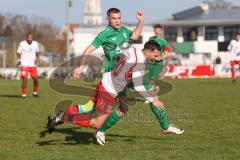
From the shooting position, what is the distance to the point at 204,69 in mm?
46469

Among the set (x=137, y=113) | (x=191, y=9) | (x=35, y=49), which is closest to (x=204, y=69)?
(x=35, y=49)

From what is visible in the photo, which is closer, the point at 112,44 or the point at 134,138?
the point at 112,44

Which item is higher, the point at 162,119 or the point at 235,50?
the point at 235,50

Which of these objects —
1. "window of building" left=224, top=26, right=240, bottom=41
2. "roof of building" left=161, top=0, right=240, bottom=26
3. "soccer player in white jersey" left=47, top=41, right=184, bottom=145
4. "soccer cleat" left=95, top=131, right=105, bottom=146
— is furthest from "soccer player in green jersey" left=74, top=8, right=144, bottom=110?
"window of building" left=224, top=26, right=240, bottom=41

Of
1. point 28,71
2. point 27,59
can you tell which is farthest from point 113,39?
point 28,71

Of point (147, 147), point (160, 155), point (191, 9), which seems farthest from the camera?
point (191, 9)

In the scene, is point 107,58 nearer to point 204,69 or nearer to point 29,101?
point 29,101

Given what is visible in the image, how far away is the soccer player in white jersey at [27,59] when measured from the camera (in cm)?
1917

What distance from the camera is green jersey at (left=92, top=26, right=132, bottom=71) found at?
8.84 metres

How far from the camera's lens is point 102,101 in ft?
29.0

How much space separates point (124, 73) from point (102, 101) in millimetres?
533

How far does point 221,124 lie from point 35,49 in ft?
31.8

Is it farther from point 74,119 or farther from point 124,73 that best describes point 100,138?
point 124,73

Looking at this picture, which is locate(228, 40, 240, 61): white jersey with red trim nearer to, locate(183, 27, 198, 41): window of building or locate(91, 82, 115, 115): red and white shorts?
locate(91, 82, 115, 115): red and white shorts
